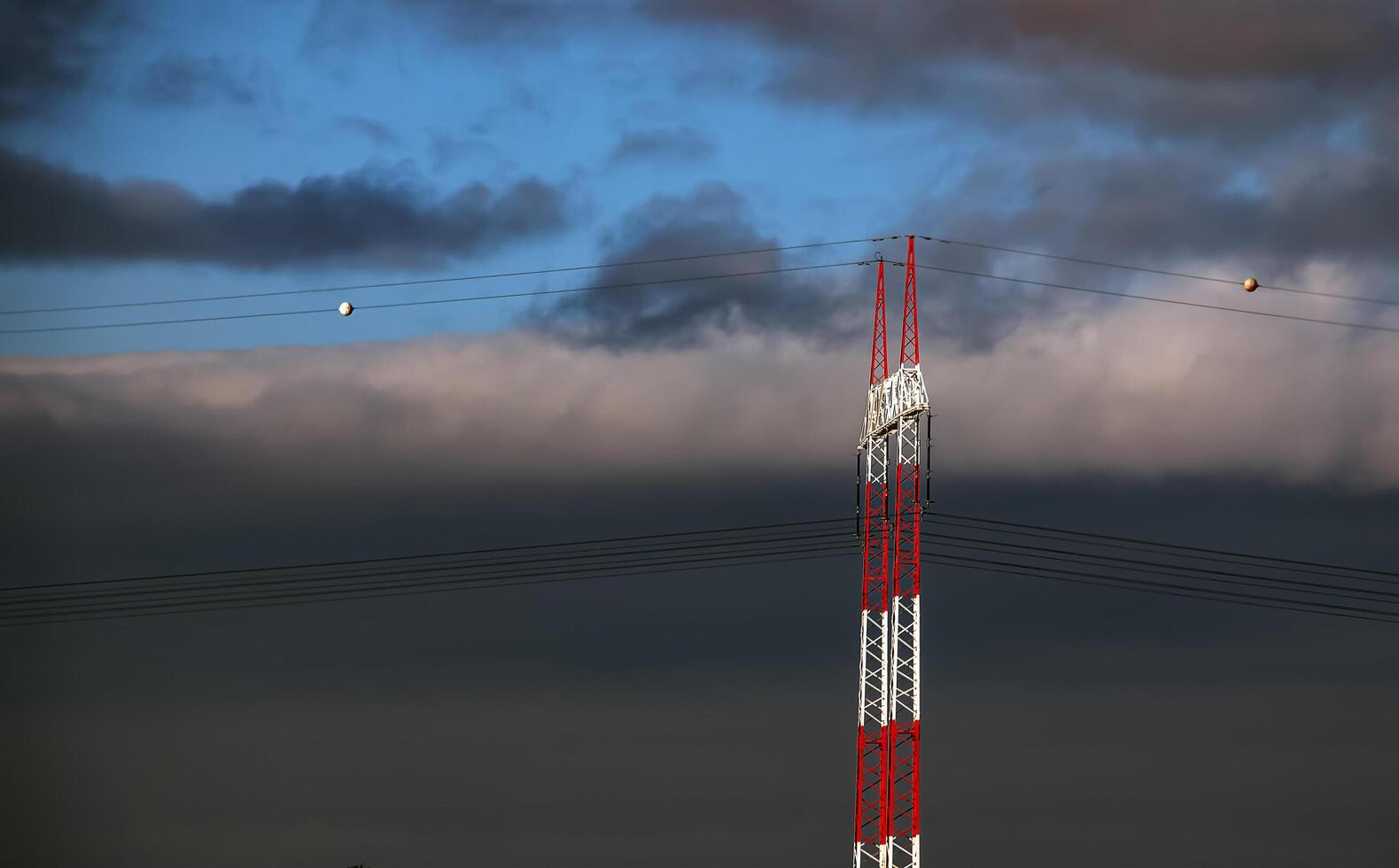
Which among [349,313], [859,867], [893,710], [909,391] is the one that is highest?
[909,391]

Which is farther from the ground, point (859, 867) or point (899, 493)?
point (899, 493)

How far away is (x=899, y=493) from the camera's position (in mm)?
114812

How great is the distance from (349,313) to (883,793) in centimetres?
4690

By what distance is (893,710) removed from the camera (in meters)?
112

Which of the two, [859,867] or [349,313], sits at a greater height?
[349,313]

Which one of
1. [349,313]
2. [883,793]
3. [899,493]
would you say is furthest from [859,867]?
[349,313]

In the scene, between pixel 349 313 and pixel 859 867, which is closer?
pixel 349 313

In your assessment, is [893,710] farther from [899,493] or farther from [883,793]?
[899,493]

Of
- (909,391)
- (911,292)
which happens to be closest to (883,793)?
(909,391)

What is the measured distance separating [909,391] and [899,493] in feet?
23.3

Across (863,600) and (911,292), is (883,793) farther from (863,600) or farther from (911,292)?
(911,292)

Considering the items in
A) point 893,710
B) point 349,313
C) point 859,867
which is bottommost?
point 859,867

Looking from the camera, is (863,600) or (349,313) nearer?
(349,313)

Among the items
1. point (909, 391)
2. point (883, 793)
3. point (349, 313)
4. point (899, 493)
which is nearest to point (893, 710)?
point (883, 793)
